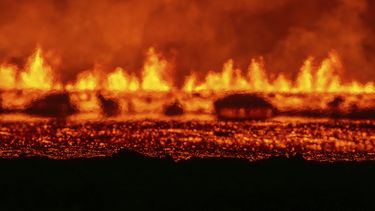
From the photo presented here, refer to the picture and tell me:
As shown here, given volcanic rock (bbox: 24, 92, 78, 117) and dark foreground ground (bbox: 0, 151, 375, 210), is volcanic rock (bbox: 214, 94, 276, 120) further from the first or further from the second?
dark foreground ground (bbox: 0, 151, 375, 210)

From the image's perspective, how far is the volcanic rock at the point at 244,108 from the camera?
57.9 m

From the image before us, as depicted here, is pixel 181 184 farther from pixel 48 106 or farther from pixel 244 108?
pixel 244 108

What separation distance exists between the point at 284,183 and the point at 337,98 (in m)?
37.9

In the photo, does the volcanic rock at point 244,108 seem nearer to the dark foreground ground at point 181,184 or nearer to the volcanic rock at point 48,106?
the volcanic rock at point 48,106

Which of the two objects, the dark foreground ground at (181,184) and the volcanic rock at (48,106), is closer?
the dark foreground ground at (181,184)

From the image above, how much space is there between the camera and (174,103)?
6894 cm

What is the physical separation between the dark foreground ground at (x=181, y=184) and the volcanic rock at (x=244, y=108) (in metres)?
29.1

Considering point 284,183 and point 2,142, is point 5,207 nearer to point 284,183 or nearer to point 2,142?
point 284,183

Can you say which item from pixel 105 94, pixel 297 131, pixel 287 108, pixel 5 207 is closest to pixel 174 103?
pixel 105 94

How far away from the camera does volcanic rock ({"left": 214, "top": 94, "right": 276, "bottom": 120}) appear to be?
5791cm

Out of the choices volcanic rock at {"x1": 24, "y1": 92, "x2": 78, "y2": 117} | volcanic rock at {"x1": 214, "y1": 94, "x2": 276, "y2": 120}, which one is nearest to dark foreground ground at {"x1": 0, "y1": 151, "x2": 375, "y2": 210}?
volcanic rock at {"x1": 24, "y1": 92, "x2": 78, "y2": 117}

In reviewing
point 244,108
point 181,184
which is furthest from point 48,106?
point 181,184

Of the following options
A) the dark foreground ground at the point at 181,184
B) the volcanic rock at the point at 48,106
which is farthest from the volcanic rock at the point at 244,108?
the dark foreground ground at the point at 181,184

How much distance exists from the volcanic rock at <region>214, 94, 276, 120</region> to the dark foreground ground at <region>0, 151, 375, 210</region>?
29112 millimetres
